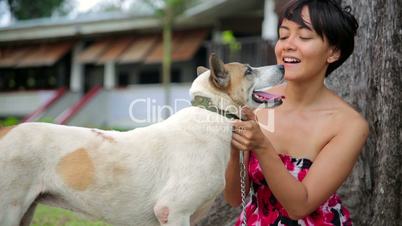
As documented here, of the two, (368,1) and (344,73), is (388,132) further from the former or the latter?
(368,1)

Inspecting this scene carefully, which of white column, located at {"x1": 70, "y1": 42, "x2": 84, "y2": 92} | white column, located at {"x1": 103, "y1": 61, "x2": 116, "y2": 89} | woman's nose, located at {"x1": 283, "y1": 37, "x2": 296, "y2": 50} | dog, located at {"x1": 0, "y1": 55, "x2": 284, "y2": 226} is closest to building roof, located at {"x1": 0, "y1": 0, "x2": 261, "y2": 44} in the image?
white column, located at {"x1": 70, "y1": 42, "x2": 84, "y2": 92}

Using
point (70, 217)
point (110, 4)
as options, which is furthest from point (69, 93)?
point (110, 4)

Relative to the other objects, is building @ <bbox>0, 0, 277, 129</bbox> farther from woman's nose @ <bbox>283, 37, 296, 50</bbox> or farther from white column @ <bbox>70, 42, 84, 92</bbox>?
woman's nose @ <bbox>283, 37, 296, 50</bbox>

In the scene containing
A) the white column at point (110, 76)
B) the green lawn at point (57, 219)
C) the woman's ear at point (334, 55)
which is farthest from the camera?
the white column at point (110, 76)

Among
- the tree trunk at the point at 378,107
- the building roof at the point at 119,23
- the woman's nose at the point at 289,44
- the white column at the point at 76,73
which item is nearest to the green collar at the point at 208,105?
the woman's nose at the point at 289,44

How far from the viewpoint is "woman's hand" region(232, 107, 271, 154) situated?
2.87 meters

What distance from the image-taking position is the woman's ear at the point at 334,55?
319 cm

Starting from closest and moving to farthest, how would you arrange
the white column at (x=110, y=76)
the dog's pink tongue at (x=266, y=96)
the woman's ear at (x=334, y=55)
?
1. the woman's ear at (x=334, y=55)
2. the dog's pink tongue at (x=266, y=96)
3. the white column at (x=110, y=76)

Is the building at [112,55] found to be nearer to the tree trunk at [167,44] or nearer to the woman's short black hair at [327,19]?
the tree trunk at [167,44]

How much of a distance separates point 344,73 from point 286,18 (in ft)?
4.39

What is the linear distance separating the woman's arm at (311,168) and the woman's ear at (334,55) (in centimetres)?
39

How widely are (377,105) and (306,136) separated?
1037 mm

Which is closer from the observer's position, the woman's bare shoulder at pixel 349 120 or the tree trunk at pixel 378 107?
the woman's bare shoulder at pixel 349 120

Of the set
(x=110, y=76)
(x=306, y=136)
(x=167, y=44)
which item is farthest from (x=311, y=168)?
(x=110, y=76)
